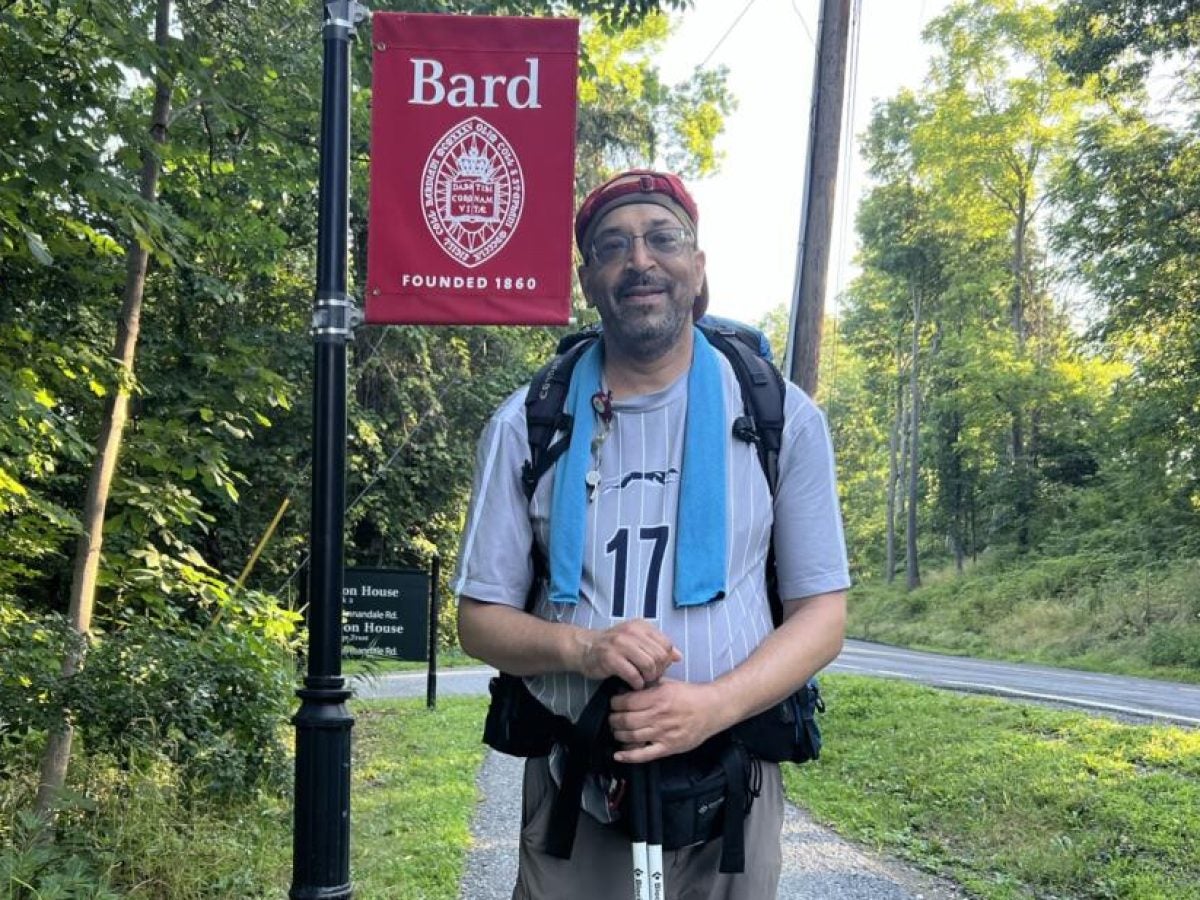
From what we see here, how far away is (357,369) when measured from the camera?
16016 millimetres

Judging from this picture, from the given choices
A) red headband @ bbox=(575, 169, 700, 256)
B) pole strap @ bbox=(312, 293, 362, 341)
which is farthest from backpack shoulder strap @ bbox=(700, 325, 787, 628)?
pole strap @ bbox=(312, 293, 362, 341)

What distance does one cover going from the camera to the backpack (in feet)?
5.39

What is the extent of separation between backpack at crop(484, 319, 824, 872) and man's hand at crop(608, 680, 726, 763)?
0.06 meters

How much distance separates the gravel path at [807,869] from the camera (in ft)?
15.9

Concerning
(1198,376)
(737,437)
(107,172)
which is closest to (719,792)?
(737,437)

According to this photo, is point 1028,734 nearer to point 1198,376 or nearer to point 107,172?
point 107,172

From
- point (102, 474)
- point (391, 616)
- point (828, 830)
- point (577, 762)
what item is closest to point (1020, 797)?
point (828, 830)

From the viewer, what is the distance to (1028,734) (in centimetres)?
736

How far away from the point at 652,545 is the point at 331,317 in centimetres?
116

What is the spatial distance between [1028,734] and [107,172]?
699cm

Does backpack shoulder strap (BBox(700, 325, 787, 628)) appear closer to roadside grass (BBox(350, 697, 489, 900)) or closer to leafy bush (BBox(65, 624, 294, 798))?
roadside grass (BBox(350, 697, 489, 900))

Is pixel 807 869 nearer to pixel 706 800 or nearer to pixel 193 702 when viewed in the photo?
pixel 193 702

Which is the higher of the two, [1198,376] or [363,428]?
[1198,376]

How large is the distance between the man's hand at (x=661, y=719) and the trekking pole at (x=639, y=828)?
6 centimetres
